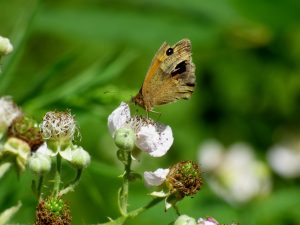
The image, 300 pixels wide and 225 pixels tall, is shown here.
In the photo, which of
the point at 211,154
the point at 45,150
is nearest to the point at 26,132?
the point at 45,150

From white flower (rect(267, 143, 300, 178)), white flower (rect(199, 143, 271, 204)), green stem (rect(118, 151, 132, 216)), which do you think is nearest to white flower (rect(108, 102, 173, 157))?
A: green stem (rect(118, 151, 132, 216))

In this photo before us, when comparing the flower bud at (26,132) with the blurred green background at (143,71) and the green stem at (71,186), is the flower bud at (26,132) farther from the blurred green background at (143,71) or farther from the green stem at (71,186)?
the blurred green background at (143,71)

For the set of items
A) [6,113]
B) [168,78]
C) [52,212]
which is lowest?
[52,212]

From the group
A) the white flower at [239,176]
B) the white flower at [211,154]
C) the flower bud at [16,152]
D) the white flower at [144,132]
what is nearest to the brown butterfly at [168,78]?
the white flower at [144,132]

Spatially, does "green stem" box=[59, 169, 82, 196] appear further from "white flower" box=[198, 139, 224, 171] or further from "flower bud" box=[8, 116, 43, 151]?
"white flower" box=[198, 139, 224, 171]

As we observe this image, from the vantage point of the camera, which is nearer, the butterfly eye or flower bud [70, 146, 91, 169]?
flower bud [70, 146, 91, 169]

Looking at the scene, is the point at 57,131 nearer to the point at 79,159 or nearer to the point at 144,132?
the point at 79,159
